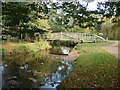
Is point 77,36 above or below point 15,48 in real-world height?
above

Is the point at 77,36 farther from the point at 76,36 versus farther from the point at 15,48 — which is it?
the point at 15,48

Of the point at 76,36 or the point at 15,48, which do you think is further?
the point at 76,36

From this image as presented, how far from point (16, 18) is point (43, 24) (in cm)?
1787

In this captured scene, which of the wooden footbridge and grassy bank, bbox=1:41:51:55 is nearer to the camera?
grassy bank, bbox=1:41:51:55

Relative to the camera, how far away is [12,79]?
751 centimetres

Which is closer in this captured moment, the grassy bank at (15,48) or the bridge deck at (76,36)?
the grassy bank at (15,48)

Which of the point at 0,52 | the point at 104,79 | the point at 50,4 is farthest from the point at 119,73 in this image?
the point at 0,52

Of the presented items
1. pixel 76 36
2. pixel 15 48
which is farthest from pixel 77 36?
pixel 15 48

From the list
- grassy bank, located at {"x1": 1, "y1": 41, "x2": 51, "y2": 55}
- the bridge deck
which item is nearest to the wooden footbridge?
the bridge deck

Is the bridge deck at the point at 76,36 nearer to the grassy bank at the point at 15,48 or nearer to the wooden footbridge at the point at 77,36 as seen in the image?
the wooden footbridge at the point at 77,36

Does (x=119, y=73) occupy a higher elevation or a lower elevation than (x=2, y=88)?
higher

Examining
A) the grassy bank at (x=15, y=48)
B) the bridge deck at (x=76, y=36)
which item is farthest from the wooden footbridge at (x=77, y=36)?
the grassy bank at (x=15, y=48)

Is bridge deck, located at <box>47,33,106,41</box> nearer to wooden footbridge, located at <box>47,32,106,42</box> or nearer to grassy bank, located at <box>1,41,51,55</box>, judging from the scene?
wooden footbridge, located at <box>47,32,106,42</box>

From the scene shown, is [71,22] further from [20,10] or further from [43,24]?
[43,24]
